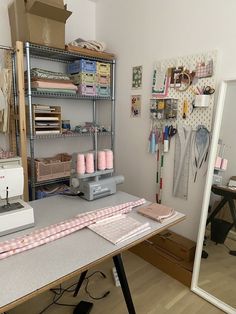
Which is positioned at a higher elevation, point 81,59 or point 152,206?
point 81,59

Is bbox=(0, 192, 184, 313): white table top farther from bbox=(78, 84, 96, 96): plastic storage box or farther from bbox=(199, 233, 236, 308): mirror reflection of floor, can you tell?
bbox=(78, 84, 96, 96): plastic storage box

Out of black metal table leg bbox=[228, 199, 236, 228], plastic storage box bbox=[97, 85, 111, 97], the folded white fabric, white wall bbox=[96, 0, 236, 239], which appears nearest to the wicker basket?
white wall bbox=[96, 0, 236, 239]

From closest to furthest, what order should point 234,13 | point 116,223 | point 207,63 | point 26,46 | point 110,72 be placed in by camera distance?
point 116,223 < point 234,13 < point 207,63 < point 26,46 < point 110,72

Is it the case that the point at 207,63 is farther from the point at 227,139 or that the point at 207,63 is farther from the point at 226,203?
the point at 226,203

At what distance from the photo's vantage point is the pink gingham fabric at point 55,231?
106 cm

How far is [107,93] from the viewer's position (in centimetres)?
261

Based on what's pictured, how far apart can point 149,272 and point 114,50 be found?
225 cm

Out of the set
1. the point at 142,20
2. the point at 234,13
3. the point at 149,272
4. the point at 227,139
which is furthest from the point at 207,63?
the point at 149,272

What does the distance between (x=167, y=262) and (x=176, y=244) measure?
18cm

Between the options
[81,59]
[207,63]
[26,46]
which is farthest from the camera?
[81,59]

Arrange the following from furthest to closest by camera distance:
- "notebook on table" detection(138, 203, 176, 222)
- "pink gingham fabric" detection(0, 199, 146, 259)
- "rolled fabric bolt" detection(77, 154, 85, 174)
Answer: "rolled fabric bolt" detection(77, 154, 85, 174), "notebook on table" detection(138, 203, 176, 222), "pink gingham fabric" detection(0, 199, 146, 259)

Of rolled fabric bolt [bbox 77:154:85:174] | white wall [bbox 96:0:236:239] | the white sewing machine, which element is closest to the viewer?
the white sewing machine

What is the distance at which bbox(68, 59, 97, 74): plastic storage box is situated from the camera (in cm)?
236

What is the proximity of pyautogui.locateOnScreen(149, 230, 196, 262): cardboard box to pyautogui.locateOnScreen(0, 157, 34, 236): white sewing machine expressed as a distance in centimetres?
133
